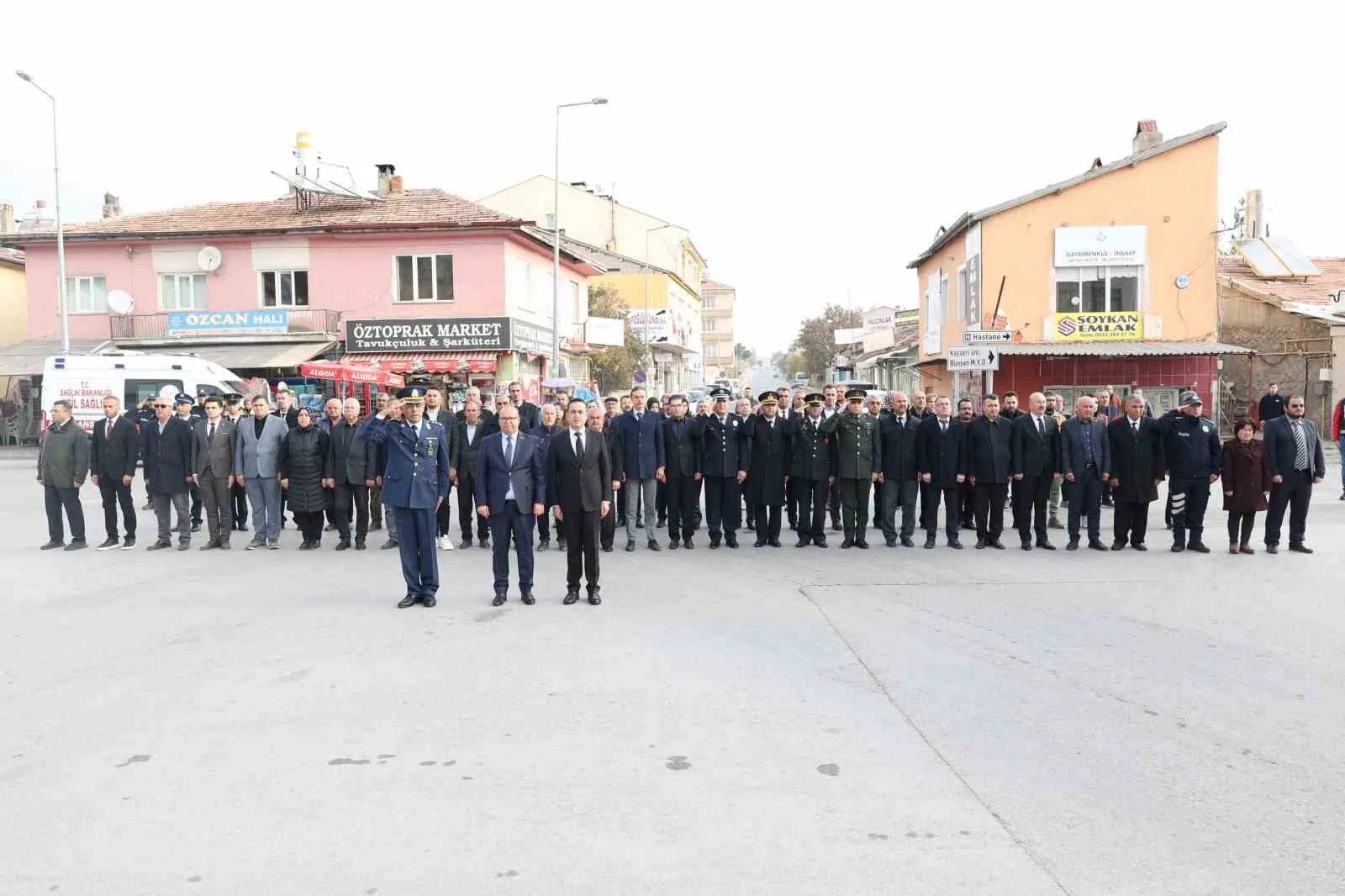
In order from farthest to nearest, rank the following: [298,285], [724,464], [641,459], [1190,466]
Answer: [298,285] < [641,459] < [724,464] < [1190,466]

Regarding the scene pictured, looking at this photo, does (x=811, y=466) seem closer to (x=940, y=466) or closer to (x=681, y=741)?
(x=940, y=466)

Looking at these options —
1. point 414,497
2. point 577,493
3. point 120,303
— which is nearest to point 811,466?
point 577,493

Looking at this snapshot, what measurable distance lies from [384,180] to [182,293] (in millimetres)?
8826

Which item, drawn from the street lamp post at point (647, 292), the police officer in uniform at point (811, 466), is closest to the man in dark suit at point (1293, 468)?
the police officer in uniform at point (811, 466)

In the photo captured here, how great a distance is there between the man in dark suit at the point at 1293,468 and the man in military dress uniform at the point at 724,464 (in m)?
6.18

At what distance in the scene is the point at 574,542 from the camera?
909cm

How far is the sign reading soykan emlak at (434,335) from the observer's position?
A: 33.6 meters

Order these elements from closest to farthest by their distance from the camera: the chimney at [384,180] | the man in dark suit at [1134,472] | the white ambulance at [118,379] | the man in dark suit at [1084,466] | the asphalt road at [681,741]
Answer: the asphalt road at [681,741] → the man in dark suit at [1134,472] → the man in dark suit at [1084,466] → the white ambulance at [118,379] → the chimney at [384,180]

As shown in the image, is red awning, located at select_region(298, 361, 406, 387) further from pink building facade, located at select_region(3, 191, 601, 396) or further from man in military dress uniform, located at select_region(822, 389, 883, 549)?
man in military dress uniform, located at select_region(822, 389, 883, 549)

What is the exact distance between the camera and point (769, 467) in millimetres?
12797

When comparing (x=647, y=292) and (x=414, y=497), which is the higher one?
(x=647, y=292)

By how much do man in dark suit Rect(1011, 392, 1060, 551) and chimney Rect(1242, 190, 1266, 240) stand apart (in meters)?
38.3

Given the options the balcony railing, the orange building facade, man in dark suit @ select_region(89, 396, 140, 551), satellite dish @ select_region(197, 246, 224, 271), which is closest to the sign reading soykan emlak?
the balcony railing

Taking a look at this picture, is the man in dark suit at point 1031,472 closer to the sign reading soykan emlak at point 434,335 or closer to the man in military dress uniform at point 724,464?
the man in military dress uniform at point 724,464
